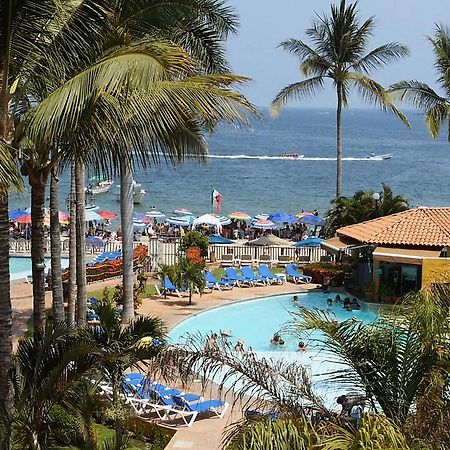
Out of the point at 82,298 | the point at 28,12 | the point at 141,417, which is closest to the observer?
the point at 28,12

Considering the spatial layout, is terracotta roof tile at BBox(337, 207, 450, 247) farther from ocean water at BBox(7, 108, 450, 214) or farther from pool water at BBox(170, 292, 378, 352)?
ocean water at BBox(7, 108, 450, 214)

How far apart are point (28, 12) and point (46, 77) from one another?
2.90ft

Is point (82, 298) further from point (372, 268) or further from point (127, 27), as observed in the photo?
point (372, 268)

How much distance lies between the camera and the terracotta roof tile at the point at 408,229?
76.8ft


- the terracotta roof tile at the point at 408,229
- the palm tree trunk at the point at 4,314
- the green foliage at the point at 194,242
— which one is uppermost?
the palm tree trunk at the point at 4,314

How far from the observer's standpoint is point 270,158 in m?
128

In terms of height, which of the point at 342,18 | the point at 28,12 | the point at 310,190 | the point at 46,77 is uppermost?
the point at 342,18

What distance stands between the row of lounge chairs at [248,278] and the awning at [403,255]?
12.5 ft

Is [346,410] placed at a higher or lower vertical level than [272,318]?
higher

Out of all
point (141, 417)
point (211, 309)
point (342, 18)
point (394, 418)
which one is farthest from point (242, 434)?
point (342, 18)

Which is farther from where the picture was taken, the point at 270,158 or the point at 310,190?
the point at 270,158

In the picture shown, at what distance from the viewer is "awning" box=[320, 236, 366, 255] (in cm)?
2456

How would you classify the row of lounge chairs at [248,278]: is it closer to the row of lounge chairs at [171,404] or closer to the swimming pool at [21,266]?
the swimming pool at [21,266]

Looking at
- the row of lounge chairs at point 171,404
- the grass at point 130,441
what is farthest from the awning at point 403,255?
the grass at point 130,441
